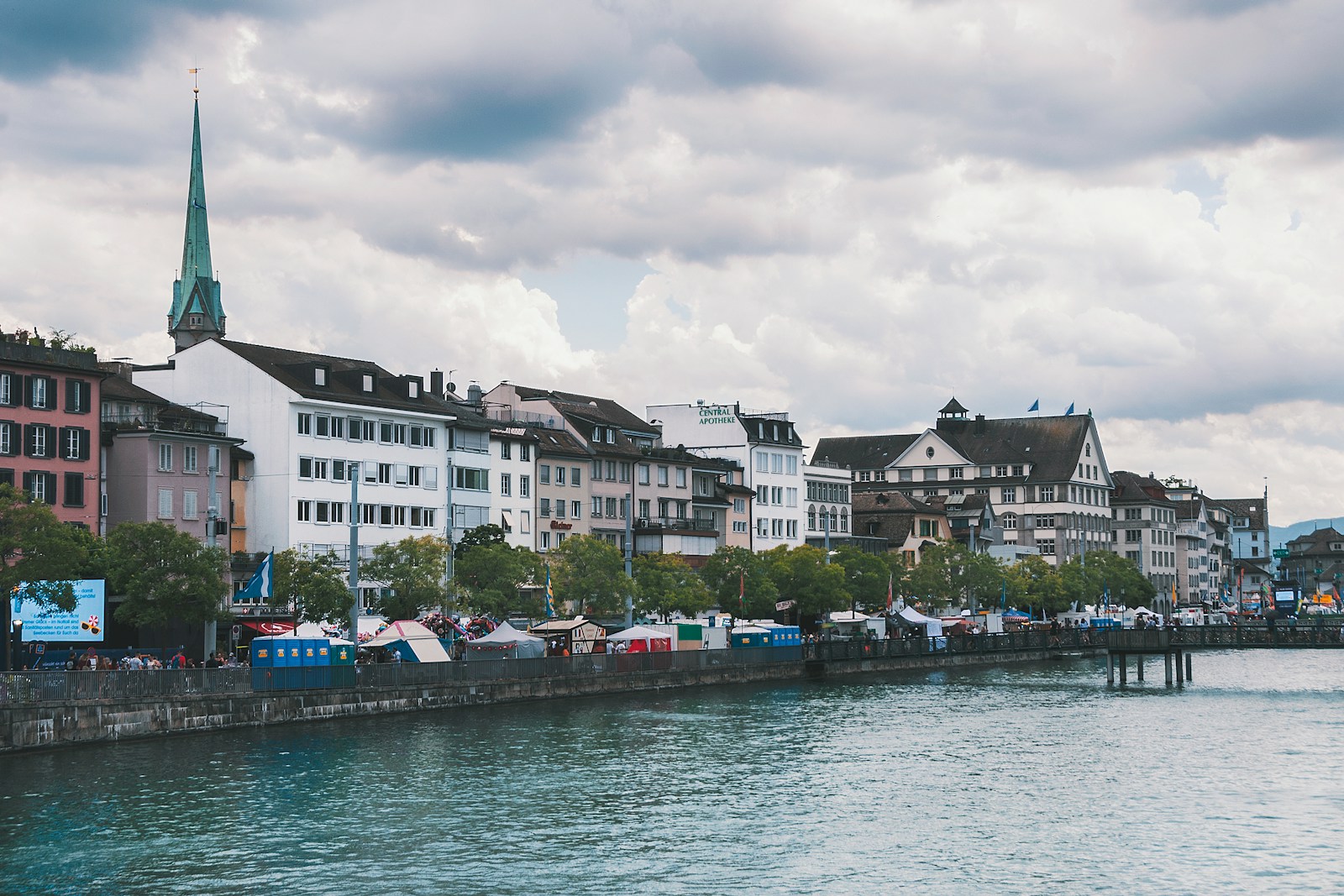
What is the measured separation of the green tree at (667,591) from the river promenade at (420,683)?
8.73 m

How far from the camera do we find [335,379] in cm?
10638

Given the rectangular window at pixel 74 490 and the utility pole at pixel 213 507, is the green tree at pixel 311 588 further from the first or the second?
the rectangular window at pixel 74 490

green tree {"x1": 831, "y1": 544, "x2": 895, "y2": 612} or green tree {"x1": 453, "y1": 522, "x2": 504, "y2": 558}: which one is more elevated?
green tree {"x1": 453, "y1": 522, "x2": 504, "y2": 558}

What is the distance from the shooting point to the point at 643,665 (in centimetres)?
8744

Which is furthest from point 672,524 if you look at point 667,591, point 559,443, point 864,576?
point 667,591

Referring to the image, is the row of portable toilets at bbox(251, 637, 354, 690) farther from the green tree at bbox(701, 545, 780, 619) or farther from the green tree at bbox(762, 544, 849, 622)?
the green tree at bbox(762, 544, 849, 622)

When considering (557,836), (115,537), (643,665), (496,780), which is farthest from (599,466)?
(557,836)

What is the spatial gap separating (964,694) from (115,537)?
140 feet

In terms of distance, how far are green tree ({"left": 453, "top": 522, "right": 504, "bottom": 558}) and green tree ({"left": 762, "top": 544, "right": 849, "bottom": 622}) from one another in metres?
23.5

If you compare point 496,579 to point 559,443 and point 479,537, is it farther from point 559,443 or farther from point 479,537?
point 559,443

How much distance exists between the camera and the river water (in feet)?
129

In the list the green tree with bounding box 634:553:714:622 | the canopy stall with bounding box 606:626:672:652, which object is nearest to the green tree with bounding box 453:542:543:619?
the canopy stall with bounding box 606:626:672:652

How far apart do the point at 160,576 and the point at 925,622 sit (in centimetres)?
6126

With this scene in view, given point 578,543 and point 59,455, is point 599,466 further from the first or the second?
point 59,455
